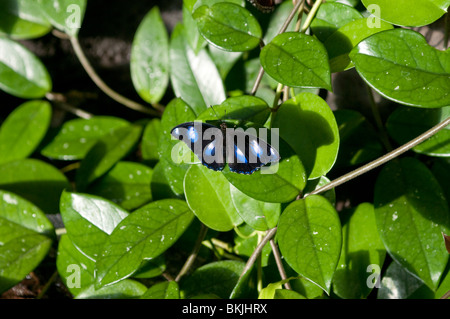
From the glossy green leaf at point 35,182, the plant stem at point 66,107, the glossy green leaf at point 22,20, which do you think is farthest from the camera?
the plant stem at point 66,107

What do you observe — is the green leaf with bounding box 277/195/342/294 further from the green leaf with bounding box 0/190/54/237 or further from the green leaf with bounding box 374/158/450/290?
the green leaf with bounding box 0/190/54/237

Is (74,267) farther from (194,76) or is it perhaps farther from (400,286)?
(400,286)

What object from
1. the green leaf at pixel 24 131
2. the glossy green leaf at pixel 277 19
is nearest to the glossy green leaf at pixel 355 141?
the glossy green leaf at pixel 277 19

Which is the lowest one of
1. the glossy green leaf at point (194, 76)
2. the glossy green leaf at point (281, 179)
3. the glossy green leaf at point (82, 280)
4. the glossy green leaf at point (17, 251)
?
the glossy green leaf at point (82, 280)

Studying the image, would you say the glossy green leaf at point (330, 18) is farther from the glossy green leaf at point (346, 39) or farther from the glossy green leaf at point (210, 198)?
the glossy green leaf at point (210, 198)

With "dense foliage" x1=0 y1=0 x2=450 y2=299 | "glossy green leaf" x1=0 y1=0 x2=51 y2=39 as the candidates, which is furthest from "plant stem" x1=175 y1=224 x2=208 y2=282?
"glossy green leaf" x1=0 y1=0 x2=51 y2=39

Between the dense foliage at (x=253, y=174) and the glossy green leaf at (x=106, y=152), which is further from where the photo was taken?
the glossy green leaf at (x=106, y=152)
